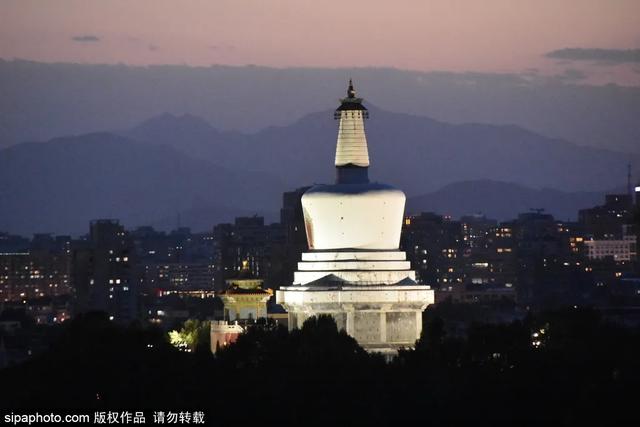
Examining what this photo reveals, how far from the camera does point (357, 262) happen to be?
115m

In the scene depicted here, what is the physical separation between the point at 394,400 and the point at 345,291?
14342 mm

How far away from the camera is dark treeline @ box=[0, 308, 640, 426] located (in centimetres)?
9800

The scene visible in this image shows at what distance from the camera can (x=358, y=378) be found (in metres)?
103

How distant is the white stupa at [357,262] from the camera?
114 metres

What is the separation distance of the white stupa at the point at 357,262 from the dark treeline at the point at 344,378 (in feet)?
3.87

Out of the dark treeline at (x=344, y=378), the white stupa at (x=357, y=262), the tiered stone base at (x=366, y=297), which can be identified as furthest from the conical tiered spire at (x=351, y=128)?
the dark treeline at (x=344, y=378)

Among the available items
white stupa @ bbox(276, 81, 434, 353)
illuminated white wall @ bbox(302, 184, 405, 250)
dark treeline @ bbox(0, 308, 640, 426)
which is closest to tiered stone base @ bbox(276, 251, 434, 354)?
white stupa @ bbox(276, 81, 434, 353)

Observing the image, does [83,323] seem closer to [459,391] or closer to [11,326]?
[459,391]

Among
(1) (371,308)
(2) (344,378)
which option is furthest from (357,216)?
(2) (344,378)

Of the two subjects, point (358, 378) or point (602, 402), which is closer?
point (602, 402)

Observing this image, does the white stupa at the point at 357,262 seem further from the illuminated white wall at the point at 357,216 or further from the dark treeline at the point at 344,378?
the dark treeline at the point at 344,378

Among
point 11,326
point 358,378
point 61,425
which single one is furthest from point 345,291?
point 11,326

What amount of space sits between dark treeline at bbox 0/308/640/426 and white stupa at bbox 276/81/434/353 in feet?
3.87

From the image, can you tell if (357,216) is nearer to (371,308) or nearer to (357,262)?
(357,262)
